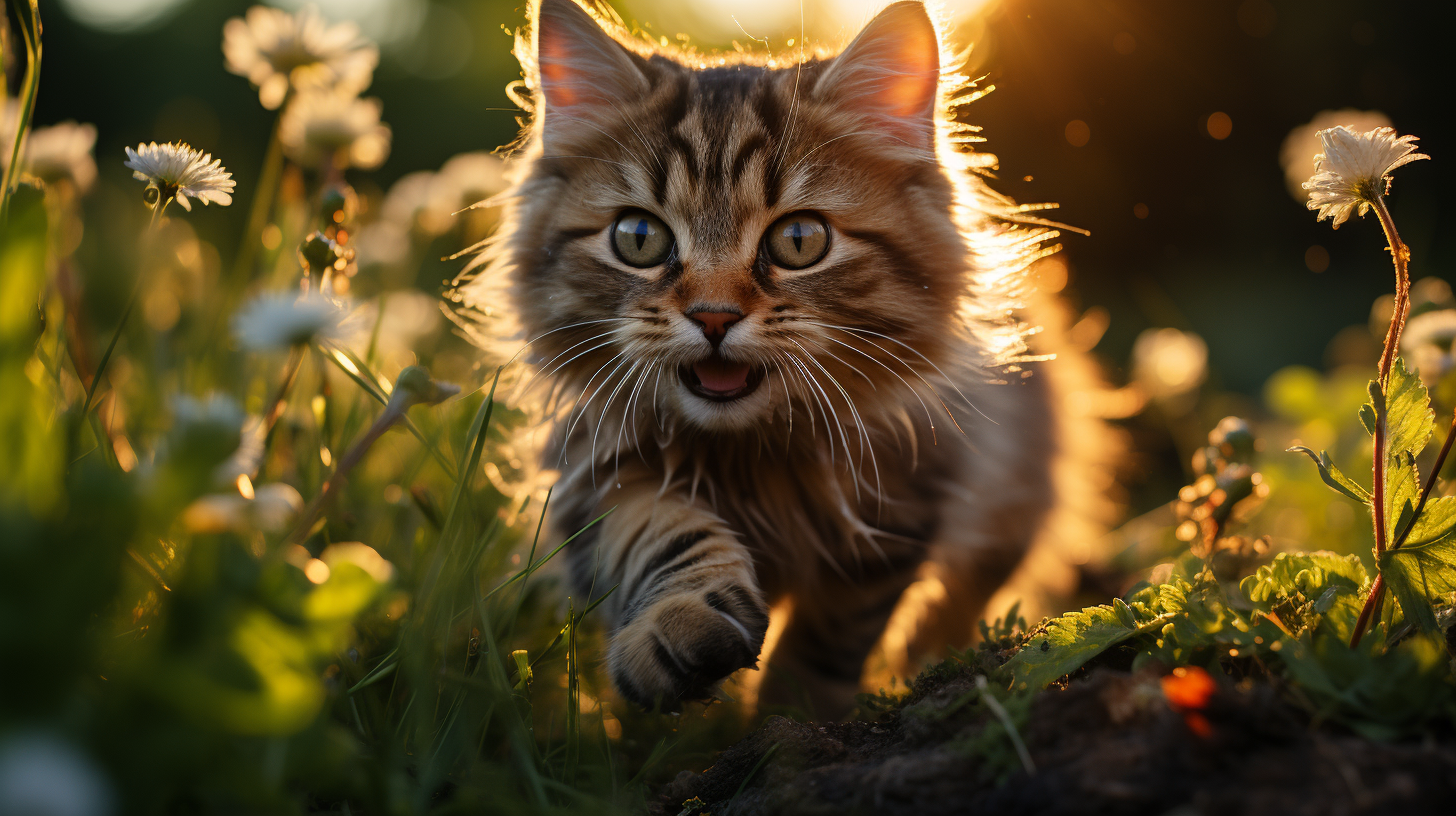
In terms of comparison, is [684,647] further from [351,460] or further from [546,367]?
[546,367]

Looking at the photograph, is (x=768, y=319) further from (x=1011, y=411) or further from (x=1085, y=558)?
(x=1085, y=558)

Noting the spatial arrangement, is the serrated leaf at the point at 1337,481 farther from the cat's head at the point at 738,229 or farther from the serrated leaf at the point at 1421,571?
the cat's head at the point at 738,229

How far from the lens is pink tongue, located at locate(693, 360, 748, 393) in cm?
133

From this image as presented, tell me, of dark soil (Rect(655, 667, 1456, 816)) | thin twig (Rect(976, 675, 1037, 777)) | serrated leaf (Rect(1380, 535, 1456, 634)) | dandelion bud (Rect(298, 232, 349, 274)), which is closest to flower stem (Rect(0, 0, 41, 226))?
dandelion bud (Rect(298, 232, 349, 274))

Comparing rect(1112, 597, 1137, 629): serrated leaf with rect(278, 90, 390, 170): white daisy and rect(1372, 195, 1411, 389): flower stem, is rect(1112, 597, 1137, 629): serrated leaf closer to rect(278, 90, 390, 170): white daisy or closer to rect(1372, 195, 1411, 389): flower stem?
rect(1372, 195, 1411, 389): flower stem

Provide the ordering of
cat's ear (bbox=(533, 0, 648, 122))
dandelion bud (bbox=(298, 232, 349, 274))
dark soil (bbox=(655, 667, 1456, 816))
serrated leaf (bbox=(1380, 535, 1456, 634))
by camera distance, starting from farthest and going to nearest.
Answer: cat's ear (bbox=(533, 0, 648, 122)), dandelion bud (bbox=(298, 232, 349, 274)), serrated leaf (bbox=(1380, 535, 1456, 634)), dark soil (bbox=(655, 667, 1456, 816))

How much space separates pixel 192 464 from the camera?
50 centimetres

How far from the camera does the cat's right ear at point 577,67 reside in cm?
151

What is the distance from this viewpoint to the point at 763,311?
128cm

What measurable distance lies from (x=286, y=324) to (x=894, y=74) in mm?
1160

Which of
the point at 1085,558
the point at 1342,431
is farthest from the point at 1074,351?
the point at 1342,431

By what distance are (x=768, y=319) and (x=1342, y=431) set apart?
1.62m

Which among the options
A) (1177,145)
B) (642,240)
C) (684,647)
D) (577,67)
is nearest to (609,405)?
(642,240)

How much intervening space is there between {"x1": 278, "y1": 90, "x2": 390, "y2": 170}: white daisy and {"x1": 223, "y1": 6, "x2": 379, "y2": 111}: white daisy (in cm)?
7
